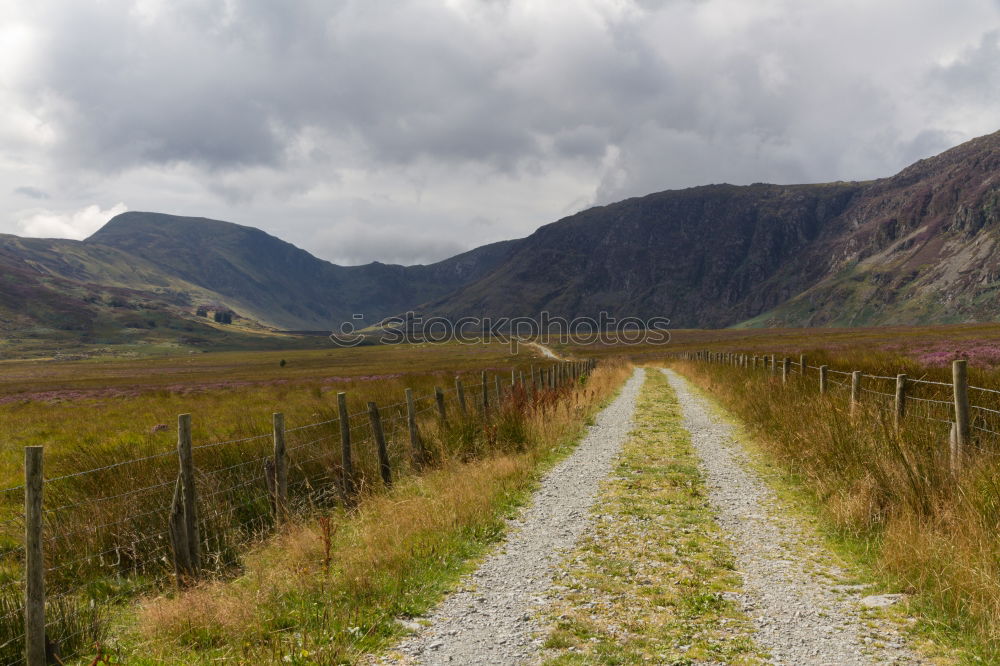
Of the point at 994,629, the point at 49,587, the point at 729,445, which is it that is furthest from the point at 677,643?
the point at 729,445

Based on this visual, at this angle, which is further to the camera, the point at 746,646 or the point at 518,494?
the point at 518,494

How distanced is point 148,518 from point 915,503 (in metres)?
10.3

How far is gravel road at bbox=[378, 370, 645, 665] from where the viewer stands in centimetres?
461

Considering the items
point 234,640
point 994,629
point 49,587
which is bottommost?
point 49,587

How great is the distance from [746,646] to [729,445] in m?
9.70

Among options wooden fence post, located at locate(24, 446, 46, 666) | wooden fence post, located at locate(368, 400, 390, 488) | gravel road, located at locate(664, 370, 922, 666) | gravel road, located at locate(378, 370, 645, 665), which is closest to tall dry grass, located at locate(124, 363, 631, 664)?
gravel road, located at locate(378, 370, 645, 665)

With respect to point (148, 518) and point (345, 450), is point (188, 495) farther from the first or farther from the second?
point (345, 450)

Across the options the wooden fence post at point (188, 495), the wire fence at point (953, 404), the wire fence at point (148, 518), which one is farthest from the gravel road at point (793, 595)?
the wooden fence post at point (188, 495)

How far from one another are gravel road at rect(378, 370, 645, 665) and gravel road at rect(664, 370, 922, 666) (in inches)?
77.2

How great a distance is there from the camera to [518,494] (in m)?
9.47

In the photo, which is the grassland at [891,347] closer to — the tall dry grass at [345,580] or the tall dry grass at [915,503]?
the tall dry grass at [915,503]

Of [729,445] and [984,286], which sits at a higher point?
[984,286]

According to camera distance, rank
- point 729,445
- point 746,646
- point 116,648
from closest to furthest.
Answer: point 746,646 → point 116,648 → point 729,445

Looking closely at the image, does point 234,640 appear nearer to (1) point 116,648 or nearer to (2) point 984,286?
(1) point 116,648
